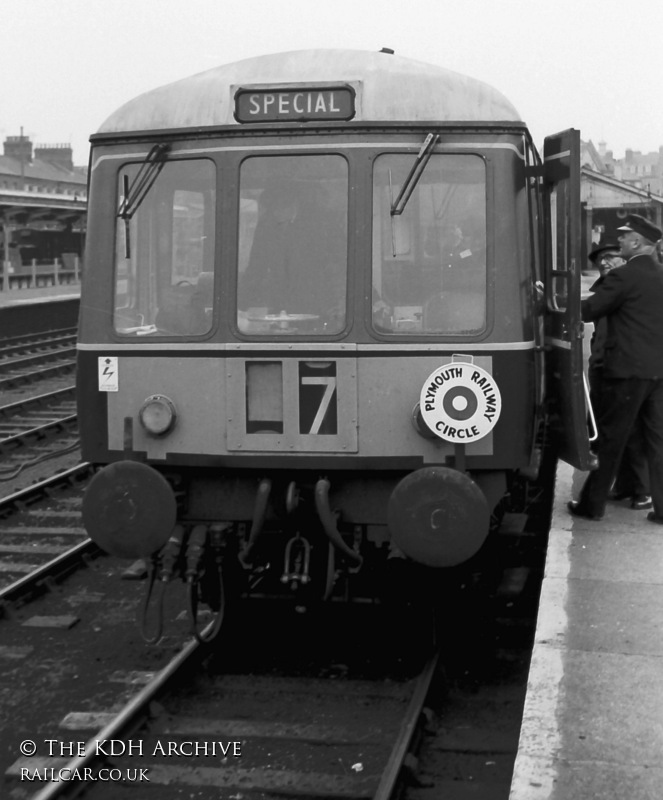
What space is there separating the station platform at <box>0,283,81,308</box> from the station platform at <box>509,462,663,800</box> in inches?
776

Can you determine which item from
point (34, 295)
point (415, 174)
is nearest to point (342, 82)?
point (415, 174)

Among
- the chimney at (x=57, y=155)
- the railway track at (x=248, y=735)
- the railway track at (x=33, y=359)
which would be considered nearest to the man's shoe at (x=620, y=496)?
the railway track at (x=248, y=735)

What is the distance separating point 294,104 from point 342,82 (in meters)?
0.25

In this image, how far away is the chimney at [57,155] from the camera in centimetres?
7425

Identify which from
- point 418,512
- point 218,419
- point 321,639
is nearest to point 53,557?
point 321,639

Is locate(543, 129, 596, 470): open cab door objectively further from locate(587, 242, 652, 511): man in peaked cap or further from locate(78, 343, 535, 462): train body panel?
locate(587, 242, 652, 511): man in peaked cap

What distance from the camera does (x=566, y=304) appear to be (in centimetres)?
568

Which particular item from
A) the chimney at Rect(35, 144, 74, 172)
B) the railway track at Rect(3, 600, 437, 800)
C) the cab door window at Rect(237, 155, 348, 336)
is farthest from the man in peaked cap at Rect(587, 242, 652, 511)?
the chimney at Rect(35, 144, 74, 172)

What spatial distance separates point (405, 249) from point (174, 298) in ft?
3.79

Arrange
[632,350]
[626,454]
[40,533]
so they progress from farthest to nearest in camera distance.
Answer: [40,533], [626,454], [632,350]

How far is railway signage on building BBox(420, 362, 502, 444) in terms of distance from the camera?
5180 millimetres

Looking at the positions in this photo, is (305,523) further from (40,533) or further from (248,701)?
(40,533)

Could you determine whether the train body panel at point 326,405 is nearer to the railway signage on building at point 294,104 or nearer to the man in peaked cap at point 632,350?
the railway signage on building at point 294,104

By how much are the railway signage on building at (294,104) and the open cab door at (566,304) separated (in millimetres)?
1053
